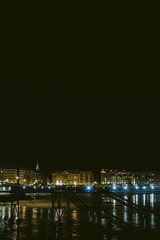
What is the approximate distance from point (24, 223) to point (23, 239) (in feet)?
22.4

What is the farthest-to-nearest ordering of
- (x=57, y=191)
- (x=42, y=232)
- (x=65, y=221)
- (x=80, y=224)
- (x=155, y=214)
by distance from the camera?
(x=155, y=214)
(x=57, y=191)
(x=65, y=221)
(x=80, y=224)
(x=42, y=232)

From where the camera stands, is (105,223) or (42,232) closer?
(42,232)

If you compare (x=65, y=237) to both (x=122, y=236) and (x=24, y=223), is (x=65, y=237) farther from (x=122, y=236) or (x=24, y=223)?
(x=24, y=223)

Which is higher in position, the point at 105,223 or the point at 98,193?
the point at 98,193

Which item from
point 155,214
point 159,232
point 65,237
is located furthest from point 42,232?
point 155,214

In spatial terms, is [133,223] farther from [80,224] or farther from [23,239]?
[23,239]

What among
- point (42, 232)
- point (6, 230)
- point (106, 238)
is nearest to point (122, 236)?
point (106, 238)

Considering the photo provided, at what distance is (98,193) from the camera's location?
862 inches

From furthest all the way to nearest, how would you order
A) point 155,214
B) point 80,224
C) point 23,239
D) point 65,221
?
point 155,214 → point 65,221 → point 80,224 → point 23,239

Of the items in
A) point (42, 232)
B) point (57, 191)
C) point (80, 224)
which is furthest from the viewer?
point (57, 191)

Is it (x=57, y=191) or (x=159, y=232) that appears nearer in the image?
(x=159, y=232)

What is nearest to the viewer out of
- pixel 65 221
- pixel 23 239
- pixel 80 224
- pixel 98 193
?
pixel 23 239

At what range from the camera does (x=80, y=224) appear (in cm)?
2362

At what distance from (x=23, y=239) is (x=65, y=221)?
7913mm
